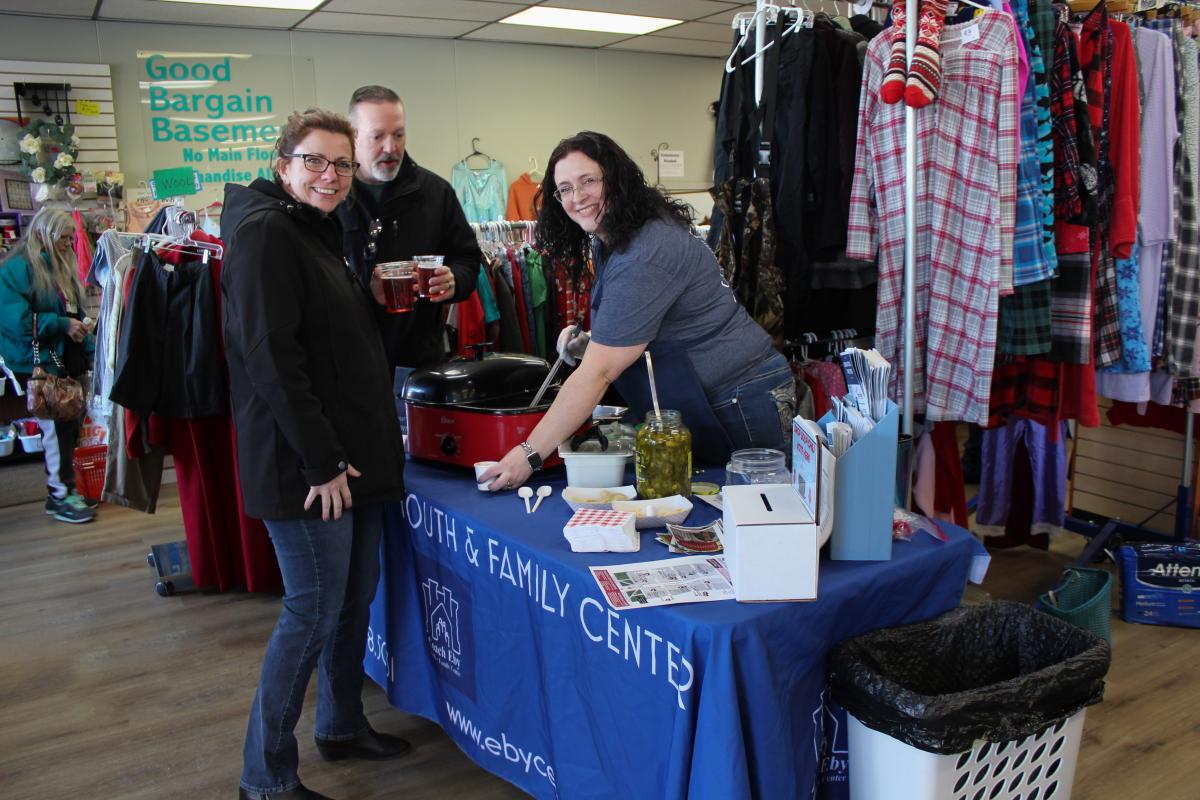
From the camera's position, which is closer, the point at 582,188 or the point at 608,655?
the point at 608,655

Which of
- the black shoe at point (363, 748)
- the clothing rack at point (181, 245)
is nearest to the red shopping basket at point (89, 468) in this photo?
the clothing rack at point (181, 245)

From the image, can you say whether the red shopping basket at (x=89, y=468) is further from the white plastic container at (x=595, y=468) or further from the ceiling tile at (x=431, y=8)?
the white plastic container at (x=595, y=468)

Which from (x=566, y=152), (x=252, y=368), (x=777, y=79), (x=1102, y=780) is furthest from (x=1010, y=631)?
(x=777, y=79)

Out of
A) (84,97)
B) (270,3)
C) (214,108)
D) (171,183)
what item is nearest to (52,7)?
(84,97)

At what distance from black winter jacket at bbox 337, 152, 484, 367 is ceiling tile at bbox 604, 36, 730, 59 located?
495cm

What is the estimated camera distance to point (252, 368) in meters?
1.82

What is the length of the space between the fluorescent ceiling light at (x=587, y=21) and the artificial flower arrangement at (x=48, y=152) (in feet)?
9.35

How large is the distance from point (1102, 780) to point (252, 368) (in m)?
2.26

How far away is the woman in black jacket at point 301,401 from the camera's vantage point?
182 centimetres

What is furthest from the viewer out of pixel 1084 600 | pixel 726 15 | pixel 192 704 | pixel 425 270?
pixel 726 15

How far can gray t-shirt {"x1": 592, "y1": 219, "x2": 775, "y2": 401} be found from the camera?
2078mm

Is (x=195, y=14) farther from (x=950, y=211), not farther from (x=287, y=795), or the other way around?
(x=287, y=795)

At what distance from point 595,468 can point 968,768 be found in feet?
3.14

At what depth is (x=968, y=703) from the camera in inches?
54.1
